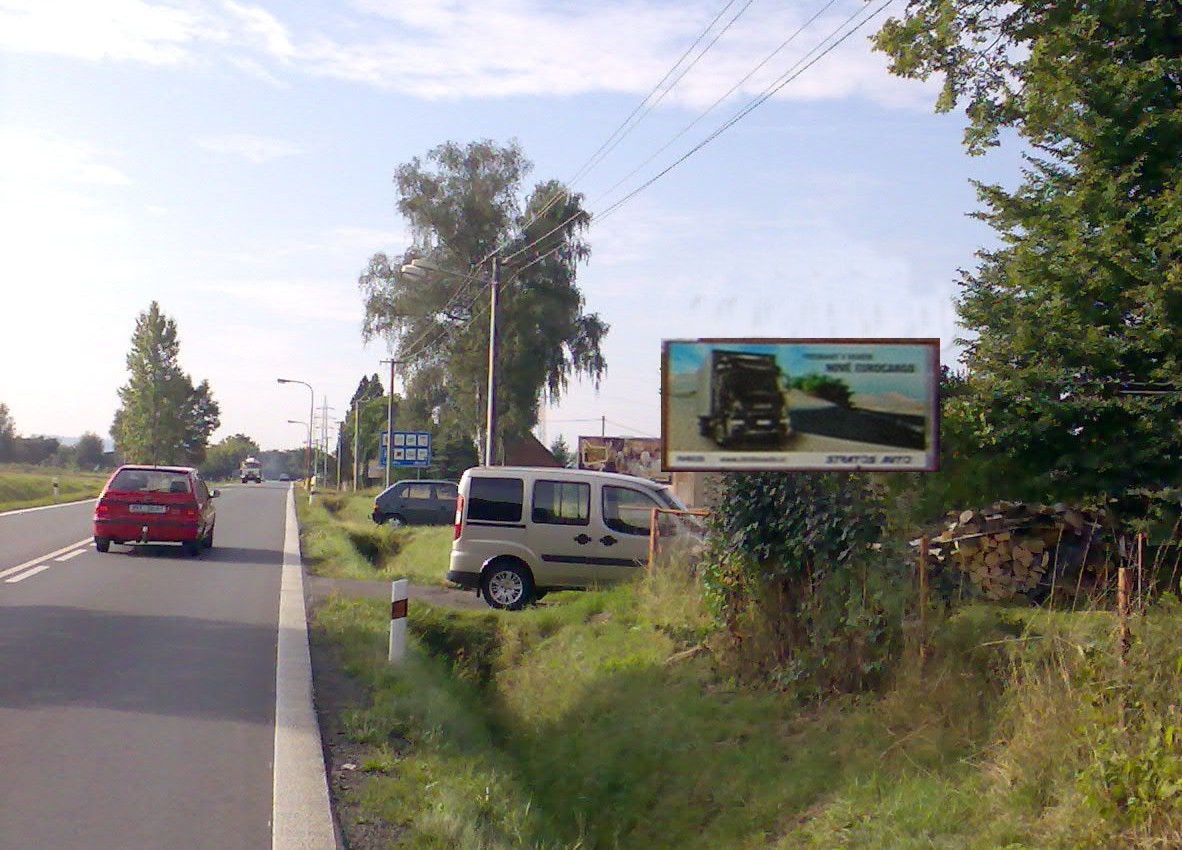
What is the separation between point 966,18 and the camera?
16.3 m

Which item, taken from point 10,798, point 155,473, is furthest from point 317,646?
point 155,473

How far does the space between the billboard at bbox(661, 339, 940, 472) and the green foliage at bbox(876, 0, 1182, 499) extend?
450cm

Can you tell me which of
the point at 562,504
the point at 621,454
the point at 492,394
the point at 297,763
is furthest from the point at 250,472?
the point at 297,763

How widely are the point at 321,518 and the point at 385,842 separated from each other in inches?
1345

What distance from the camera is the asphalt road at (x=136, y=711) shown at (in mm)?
5883

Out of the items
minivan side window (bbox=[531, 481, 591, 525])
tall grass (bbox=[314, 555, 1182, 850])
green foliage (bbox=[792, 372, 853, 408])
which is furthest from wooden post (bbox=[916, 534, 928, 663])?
minivan side window (bbox=[531, 481, 591, 525])

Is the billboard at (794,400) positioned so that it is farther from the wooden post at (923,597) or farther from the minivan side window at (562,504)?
the minivan side window at (562,504)

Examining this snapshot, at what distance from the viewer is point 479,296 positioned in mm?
A: 49062

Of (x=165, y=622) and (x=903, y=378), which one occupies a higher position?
(x=903, y=378)

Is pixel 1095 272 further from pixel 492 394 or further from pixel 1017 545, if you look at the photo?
pixel 492 394

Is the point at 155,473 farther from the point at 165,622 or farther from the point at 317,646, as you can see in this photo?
the point at 317,646

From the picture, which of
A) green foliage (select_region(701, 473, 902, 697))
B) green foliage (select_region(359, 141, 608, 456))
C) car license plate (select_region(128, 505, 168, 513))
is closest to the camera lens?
green foliage (select_region(701, 473, 902, 697))

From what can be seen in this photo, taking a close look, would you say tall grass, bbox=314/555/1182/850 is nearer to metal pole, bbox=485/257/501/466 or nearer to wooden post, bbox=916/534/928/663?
wooden post, bbox=916/534/928/663

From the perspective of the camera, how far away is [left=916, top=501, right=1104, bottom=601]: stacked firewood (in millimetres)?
12320
